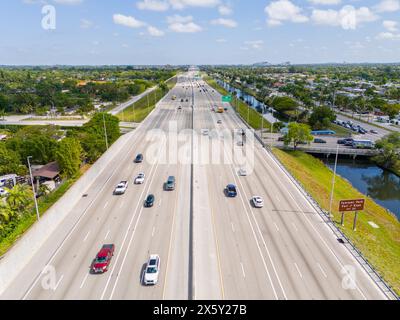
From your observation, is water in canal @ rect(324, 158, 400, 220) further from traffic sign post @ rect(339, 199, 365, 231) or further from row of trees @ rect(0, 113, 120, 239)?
row of trees @ rect(0, 113, 120, 239)

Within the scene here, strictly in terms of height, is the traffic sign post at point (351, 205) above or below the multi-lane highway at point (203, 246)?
above

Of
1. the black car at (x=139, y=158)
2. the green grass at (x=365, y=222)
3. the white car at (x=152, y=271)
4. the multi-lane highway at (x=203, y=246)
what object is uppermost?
the black car at (x=139, y=158)

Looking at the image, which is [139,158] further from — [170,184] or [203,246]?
[203,246]

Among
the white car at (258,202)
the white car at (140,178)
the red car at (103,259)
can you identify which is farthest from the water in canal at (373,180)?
the red car at (103,259)

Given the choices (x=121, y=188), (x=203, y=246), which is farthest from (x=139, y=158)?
(x=203, y=246)

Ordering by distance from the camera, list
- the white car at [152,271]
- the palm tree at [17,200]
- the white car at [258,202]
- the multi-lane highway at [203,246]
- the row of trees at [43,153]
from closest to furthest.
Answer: the multi-lane highway at [203,246], the white car at [152,271], the row of trees at [43,153], the palm tree at [17,200], the white car at [258,202]

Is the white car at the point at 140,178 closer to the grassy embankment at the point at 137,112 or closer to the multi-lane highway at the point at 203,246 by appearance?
the multi-lane highway at the point at 203,246

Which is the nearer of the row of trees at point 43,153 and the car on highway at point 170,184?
the row of trees at point 43,153
